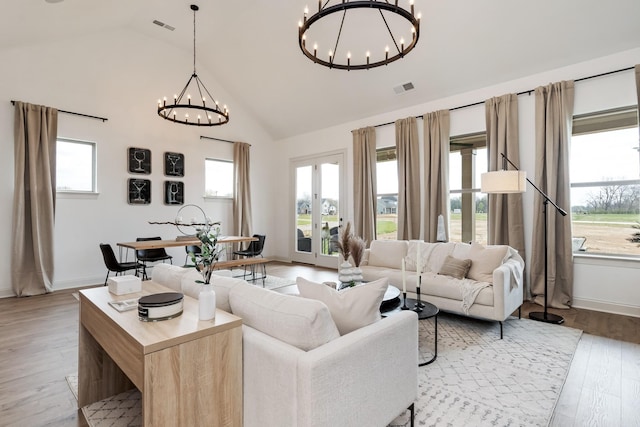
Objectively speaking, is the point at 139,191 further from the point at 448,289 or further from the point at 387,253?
the point at 448,289

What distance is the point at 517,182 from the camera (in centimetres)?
353

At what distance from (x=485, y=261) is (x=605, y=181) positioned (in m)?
1.98

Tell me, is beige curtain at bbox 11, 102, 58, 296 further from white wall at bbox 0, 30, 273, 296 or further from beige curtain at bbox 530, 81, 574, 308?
beige curtain at bbox 530, 81, 574, 308

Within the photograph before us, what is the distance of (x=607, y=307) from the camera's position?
395 centimetres

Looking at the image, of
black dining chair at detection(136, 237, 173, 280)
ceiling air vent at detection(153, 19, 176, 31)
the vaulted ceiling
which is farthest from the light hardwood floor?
ceiling air vent at detection(153, 19, 176, 31)

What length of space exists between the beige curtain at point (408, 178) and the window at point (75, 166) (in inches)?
209

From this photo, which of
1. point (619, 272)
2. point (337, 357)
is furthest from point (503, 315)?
point (337, 357)

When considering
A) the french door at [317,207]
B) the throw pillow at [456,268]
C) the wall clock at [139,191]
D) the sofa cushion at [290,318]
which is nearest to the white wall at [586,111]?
the throw pillow at [456,268]

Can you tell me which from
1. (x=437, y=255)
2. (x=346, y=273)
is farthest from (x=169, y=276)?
(x=437, y=255)

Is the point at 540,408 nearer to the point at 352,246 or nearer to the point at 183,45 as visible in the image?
the point at 352,246

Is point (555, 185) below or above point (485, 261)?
above

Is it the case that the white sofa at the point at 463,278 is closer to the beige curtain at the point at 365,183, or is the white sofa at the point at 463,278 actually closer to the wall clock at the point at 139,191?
the beige curtain at the point at 365,183

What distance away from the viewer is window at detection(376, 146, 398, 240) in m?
6.20

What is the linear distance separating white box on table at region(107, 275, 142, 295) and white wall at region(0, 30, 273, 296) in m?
4.23
